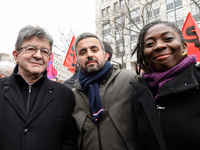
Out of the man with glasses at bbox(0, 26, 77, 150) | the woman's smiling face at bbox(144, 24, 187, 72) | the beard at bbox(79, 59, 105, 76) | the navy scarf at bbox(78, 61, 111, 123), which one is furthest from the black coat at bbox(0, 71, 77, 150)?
the woman's smiling face at bbox(144, 24, 187, 72)

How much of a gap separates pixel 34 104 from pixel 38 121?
0.21m

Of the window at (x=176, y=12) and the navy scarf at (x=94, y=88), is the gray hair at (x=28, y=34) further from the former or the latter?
the window at (x=176, y=12)

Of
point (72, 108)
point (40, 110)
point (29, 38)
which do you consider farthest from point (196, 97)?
point (29, 38)

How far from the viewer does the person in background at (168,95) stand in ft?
4.09

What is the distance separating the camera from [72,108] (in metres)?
2.05

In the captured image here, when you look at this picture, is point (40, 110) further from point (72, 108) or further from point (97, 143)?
point (97, 143)

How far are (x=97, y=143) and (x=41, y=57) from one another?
4.06 ft

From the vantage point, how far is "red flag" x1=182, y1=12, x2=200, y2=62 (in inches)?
181

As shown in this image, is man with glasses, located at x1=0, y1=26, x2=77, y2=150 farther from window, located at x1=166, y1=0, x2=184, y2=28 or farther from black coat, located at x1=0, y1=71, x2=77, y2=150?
window, located at x1=166, y1=0, x2=184, y2=28

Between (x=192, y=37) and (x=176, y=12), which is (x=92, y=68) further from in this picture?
(x=176, y=12)

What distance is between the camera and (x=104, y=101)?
188cm

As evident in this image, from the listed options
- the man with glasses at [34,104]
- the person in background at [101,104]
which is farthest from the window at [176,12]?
the man with glasses at [34,104]

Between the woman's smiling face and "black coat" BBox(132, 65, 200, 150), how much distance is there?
0.62 feet

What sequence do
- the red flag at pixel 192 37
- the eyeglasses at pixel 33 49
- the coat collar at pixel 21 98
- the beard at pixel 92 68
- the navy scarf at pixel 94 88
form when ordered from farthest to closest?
the red flag at pixel 192 37, the beard at pixel 92 68, the eyeglasses at pixel 33 49, the navy scarf at pixel 94 88, the coat collar at pixel 21 98
